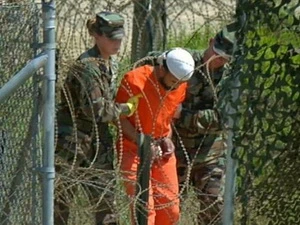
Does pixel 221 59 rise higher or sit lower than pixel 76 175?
higher

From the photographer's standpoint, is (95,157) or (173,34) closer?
(95,157)

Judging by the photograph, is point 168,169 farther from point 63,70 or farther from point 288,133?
point 288,133

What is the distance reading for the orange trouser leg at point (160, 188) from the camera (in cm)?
657

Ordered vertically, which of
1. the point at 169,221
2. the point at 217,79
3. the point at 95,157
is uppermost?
the point at 217,79

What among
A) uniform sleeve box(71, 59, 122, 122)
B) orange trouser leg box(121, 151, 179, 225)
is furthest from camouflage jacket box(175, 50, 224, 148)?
uniform sleeve box(71, 59, 122, 122)

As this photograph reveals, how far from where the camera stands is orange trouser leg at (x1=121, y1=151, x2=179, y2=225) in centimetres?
657

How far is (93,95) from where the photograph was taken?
20.8 feet

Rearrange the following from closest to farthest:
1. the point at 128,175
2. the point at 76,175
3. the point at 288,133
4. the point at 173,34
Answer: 1. the point at 288,133
2. the point at 76,175
3. the point at 128,175
4. the point at 173,34

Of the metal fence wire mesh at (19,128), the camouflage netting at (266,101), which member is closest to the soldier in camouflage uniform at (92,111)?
the metal fence wire mesh at (19,128)

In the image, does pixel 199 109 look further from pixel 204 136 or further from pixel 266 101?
pixel 266 101

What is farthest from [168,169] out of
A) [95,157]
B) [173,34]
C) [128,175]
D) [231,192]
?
[231,192]

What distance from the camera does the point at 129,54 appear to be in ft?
27.0

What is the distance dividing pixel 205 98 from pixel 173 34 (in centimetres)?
125

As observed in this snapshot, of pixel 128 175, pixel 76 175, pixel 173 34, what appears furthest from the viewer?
pixel 173 34
